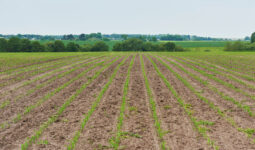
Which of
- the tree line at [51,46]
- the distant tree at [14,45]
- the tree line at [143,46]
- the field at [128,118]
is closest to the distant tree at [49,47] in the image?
the tree line at [51,46]

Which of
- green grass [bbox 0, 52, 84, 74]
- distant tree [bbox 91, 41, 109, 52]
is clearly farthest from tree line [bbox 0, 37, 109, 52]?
green grass [bbox 0, 52, 84, 74]

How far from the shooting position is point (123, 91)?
1273 cm

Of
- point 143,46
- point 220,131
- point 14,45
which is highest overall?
point 14,45

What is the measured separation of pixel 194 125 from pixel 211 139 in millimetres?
1081

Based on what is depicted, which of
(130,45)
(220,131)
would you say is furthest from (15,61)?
(130,45)

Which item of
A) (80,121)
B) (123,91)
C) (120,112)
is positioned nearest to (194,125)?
(120,112)

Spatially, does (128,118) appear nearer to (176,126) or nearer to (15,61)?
(176,126)

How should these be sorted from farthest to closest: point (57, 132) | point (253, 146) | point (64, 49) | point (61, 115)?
point (64, 49), point (61, 115), point (57, 132), point (253, 146)

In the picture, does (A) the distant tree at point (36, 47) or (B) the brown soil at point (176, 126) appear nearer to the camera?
(B) the brown soil at point (176, 126)

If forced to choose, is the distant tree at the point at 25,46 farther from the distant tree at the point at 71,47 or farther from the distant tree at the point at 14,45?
the distant tree at the point at 71,47

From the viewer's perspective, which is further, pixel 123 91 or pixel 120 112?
pixel 123 91

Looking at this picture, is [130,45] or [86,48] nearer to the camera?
[86,48]

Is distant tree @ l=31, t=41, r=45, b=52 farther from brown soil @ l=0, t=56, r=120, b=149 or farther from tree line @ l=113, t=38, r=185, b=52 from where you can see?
brown soil @ l=0, t=56, r=120, b=149

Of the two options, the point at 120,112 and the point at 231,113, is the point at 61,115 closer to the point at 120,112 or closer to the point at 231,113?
the point at 120,112
